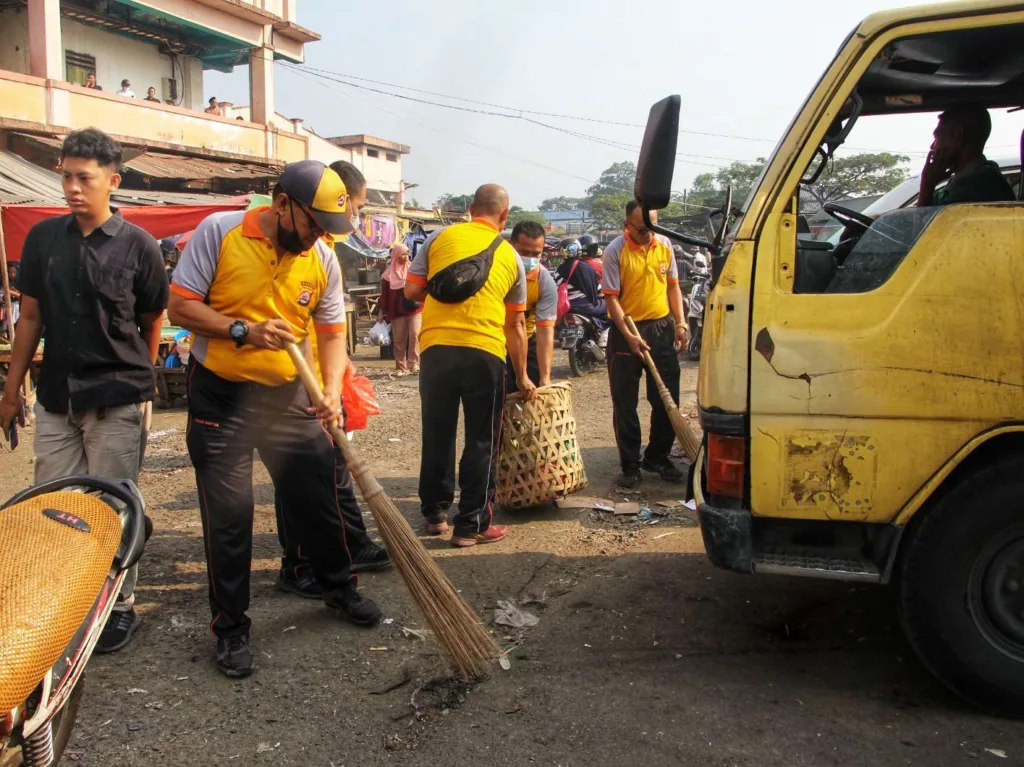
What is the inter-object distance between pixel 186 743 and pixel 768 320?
2.41 meters

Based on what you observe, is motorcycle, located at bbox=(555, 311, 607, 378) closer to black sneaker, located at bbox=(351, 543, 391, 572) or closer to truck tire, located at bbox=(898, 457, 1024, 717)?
black sneaker, located at bbox=(351, 543, 391, 572)

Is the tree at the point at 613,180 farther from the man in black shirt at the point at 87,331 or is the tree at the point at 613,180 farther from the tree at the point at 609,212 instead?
the man in black shirt at the point at 87,331

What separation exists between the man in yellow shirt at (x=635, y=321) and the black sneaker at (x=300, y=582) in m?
2.49

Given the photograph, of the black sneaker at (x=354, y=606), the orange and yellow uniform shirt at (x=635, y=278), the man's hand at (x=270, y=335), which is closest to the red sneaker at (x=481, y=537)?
the black sneaker at (x=354, y=606)

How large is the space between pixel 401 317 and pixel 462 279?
6.59m

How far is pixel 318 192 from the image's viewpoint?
10.1ft

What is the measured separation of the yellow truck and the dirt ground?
1.48ft

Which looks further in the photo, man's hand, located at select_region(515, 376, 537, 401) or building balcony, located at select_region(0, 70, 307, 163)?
building balcony, located at select_region(0, 70, 307, 163)

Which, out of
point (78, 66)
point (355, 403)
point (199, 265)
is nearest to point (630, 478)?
point (355, 403)

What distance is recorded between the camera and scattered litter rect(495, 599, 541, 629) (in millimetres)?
3684

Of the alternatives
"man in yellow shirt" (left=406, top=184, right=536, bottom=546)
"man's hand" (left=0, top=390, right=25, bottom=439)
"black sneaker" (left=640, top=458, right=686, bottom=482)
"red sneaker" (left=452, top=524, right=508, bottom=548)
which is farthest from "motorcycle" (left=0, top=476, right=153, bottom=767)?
"black sneaker" (left=640, top=458, right=686, bottom=482)

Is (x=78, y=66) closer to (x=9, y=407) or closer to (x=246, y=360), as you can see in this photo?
(x=9, y=407)

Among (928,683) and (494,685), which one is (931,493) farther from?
(494,685)

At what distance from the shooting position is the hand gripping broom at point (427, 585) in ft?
10.3
